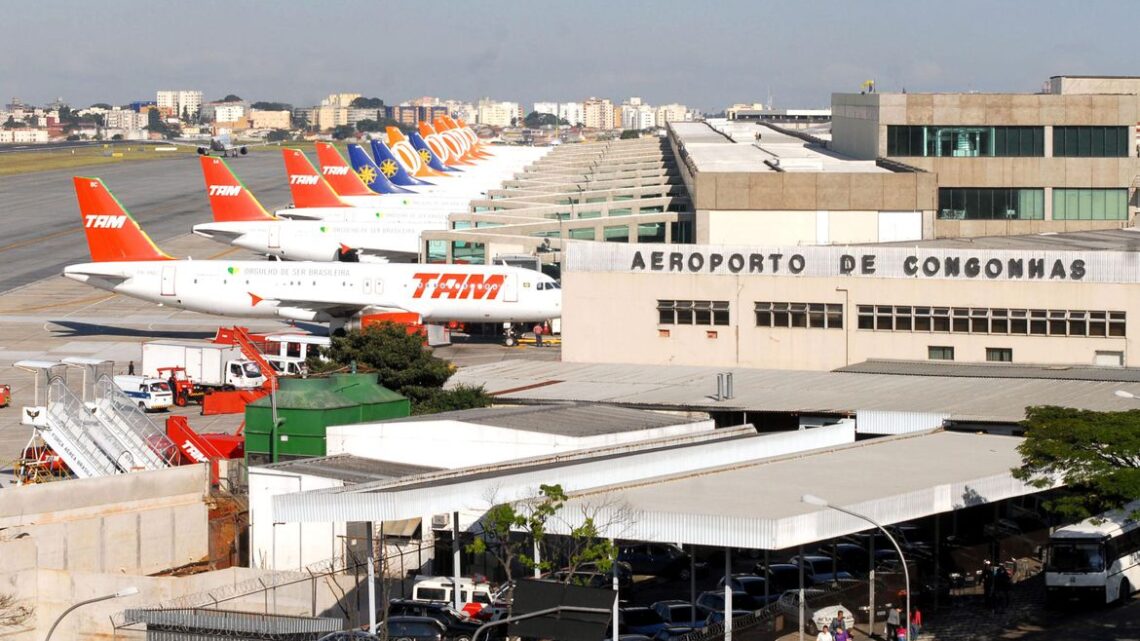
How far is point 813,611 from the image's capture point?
40.2m

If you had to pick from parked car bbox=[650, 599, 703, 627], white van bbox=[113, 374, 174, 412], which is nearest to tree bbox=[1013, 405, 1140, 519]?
parked car bbox=[650, 599, 703, 627]

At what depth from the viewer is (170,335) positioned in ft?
328

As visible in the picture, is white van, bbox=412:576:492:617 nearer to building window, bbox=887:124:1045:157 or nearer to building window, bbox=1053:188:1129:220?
building window, bbox=887:124:1045:157

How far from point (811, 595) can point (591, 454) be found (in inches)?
417

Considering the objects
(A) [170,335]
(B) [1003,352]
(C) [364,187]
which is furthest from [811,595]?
(C) [364,187]

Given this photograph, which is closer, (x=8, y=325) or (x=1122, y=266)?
(x=1122, y=266)

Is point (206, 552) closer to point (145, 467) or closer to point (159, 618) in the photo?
point (145, 467)

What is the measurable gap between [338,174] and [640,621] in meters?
123

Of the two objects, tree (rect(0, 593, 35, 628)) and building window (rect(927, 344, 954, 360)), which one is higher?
building window (rect(927, 344, 954, 360))

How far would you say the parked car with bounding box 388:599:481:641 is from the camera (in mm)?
39250

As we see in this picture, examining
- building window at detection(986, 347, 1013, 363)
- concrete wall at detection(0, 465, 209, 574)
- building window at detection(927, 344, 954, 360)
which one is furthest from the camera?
building window at detection(927, 344, 954, 360)

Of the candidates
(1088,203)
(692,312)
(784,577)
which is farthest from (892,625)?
(1088,203)

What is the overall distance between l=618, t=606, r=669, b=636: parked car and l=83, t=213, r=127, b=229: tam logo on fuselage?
64.6 meters

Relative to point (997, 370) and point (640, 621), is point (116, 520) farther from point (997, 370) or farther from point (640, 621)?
point (997, 370)
